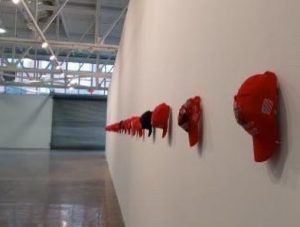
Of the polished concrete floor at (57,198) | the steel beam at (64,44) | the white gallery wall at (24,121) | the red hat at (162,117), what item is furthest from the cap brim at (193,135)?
the white gallery wall at (24,121)

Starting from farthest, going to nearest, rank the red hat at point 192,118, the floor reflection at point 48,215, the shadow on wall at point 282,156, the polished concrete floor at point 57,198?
the polished concrete floor at point 57,198 → the floor reflection at point 48,215 → the red hat at point 192,118 → the shadow on wall at point 282,156

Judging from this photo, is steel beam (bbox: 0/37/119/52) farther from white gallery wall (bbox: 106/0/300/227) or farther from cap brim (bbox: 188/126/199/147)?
cap brim (bbox: 188/126/199/147)

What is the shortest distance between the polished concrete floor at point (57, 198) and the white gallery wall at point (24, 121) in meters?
6.76

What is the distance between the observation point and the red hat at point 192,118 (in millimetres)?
1363

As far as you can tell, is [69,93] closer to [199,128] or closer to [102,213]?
[102,213]

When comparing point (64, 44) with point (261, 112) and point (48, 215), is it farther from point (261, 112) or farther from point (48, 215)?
point (261, 112)


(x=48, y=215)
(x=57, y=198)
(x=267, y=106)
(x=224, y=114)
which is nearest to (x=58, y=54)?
(x=57, y=198)

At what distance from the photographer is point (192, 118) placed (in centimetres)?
138

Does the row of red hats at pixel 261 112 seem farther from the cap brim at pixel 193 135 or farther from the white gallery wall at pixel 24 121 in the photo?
the white gallery wall at pixel 24 121

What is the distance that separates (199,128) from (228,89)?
0.32 meters

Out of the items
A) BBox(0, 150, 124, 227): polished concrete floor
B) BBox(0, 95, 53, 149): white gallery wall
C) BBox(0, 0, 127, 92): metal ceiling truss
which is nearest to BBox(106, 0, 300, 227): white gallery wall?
BBox(0, 150, 124, 227): polished concrete floor

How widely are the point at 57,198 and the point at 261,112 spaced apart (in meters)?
5.56

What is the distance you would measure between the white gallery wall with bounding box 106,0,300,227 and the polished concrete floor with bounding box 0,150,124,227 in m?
2.75

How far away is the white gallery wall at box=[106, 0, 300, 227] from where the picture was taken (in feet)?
2.48
